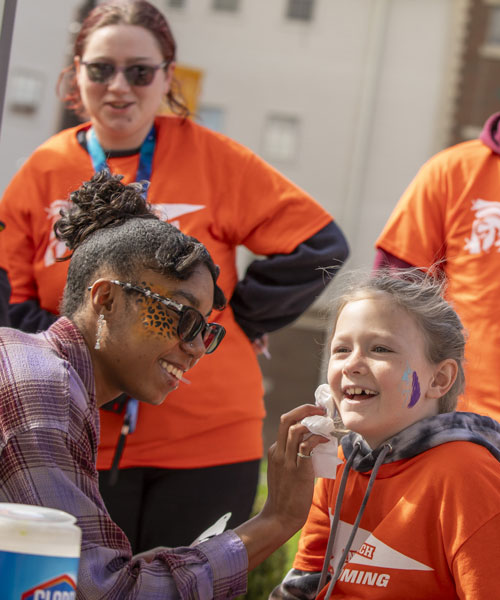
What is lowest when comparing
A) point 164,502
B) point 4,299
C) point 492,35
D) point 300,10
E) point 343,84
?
point 164,502

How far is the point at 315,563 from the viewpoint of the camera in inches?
102

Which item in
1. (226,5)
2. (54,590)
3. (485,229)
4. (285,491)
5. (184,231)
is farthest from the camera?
(226,5)

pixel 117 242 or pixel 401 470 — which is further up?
pixel 117 242

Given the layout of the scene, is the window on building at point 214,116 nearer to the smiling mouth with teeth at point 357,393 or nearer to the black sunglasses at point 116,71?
the black sunglasses at point 116,71

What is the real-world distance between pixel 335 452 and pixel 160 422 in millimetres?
952

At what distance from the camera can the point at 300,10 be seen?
82.5 ft

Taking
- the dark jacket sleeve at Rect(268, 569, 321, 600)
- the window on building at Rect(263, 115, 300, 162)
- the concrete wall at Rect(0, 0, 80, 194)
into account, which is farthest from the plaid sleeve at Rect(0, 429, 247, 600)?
the window on building at Rect(263, 115, 300, 162)

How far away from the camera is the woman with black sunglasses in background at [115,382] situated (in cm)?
194

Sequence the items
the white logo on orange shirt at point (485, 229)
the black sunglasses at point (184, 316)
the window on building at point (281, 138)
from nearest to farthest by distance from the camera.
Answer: the black sunglasses at point (184, 316)
the white logo on orange shirt at point (485, 229)
the window on building at point (281, 138)

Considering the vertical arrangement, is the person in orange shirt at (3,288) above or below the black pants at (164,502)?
above

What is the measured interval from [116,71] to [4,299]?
883 mm

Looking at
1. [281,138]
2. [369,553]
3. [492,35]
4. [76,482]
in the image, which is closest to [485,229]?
[369,553]

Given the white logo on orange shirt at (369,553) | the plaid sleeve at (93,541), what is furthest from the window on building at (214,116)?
the plaid sleeve at (93,541)

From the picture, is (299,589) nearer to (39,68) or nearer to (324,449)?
(324,449)
